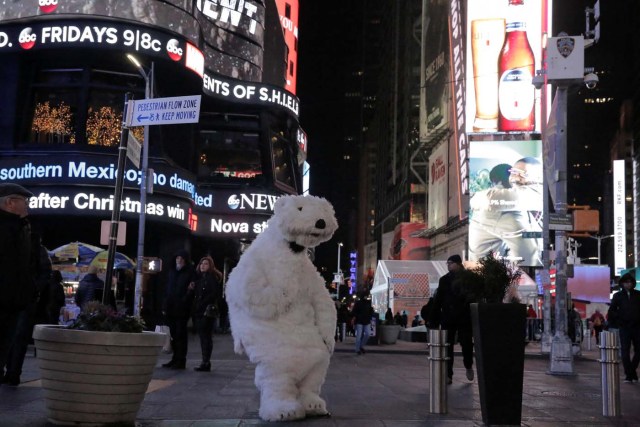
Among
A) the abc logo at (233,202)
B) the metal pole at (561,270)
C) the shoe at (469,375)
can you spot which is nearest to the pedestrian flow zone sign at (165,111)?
the shoe at (469,375)

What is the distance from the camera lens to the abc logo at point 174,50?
2522 centimetres

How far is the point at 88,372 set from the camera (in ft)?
19.2

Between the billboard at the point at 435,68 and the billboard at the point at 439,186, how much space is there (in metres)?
2.05

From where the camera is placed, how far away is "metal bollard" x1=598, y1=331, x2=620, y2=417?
25.8 feet

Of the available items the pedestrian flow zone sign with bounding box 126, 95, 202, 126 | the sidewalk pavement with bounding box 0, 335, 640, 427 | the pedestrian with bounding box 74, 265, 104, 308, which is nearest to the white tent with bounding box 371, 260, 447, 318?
the sidewalk pavement with bounding box 0, 335, 640, 427

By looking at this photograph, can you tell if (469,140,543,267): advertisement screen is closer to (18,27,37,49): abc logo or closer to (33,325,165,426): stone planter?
(18,27,37,49): abc logo

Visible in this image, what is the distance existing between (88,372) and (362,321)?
50.5ft

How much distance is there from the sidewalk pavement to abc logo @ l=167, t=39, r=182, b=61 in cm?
1444

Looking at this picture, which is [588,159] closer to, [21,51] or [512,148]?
[512,148]

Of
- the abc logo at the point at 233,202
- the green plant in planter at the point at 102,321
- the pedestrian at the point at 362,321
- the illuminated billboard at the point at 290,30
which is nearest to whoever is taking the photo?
the green plant in planter at the point at 102,321

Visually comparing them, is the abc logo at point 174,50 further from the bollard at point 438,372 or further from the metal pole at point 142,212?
the bollard at point 438,372

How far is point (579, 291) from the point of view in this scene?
122 feet

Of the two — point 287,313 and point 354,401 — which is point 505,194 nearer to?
point 354,401

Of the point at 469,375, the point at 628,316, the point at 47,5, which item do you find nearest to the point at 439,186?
the point at 47,5
